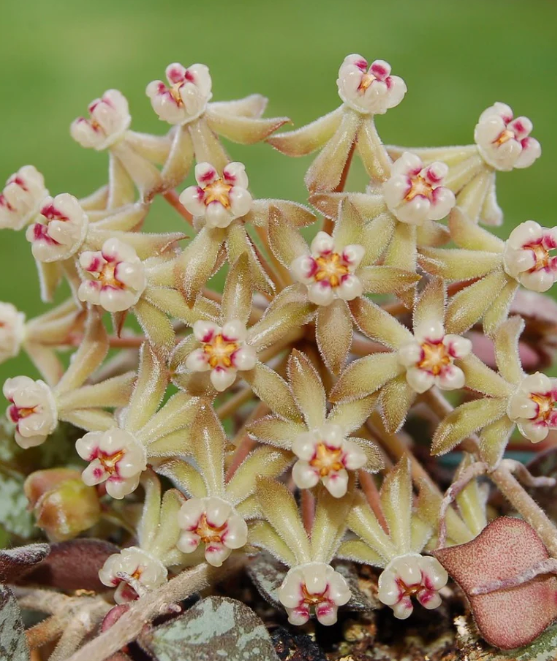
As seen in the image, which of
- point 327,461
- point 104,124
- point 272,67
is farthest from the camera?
point 272,67

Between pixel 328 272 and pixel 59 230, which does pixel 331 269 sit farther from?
pixel 59 230

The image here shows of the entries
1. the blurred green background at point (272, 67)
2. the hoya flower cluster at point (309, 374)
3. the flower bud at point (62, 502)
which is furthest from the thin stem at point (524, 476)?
the blurred green background at point (272, 67)

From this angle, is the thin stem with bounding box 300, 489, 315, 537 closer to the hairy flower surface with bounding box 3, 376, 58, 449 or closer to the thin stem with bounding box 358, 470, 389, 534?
the thin stem with bounding box 358, 470, 389, 534

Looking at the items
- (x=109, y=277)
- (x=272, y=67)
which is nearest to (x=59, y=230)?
(x=109, y=277)

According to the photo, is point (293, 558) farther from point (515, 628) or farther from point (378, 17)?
point (378, 17)

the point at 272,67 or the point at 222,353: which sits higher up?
the point at 222,353

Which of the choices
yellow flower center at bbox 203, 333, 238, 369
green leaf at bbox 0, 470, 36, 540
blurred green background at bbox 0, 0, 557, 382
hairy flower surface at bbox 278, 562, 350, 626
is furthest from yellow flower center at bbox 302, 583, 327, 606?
blurred green background at bbox 0, 0, 557, 382

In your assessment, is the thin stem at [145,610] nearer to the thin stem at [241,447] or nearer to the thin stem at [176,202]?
the thin stem at [241,447]

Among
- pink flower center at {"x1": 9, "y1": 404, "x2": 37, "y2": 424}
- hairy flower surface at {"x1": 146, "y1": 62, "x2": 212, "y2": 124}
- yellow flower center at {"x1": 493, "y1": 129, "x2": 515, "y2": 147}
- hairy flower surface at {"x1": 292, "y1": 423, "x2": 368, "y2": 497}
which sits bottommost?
hairy flower surface at {"x1": 292, "y1": 423, "x2": 368, "y2": 497}
